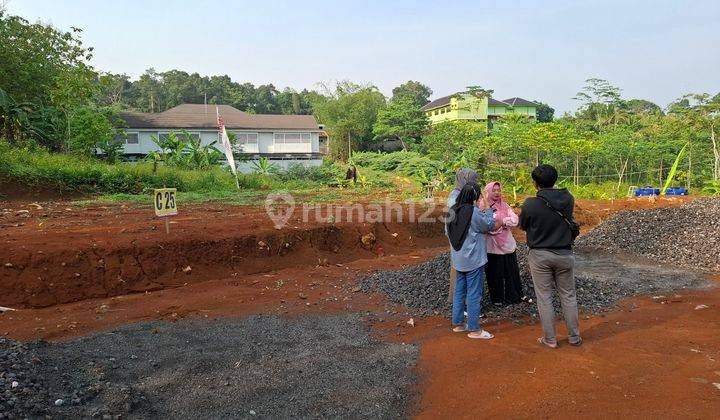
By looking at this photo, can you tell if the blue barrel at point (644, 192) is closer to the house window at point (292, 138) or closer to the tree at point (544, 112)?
the house window at point (292, 138)

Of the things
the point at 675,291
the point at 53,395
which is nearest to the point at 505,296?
the point at 675,291

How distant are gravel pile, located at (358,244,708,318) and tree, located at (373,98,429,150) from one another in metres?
25.7

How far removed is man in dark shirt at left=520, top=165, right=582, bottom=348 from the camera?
13.9ft

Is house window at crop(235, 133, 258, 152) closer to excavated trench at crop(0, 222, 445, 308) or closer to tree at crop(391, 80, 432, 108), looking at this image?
excavated trench at crop(0, 222, 445, 308)

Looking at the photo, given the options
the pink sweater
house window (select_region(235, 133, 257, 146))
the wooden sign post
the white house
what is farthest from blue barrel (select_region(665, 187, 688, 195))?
house window (select_region(235, 133, 257, 146))

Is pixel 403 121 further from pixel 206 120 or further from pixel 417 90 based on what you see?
pixel 417 90

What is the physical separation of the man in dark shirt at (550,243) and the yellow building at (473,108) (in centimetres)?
2787

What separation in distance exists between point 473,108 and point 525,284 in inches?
1154

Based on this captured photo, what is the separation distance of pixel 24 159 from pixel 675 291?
662 inches

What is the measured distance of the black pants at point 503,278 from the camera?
215 inches

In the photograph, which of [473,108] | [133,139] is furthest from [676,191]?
[133,139]

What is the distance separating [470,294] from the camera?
184 inches

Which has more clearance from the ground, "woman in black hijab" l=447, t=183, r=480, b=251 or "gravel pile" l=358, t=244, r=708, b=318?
"woman in black hijab" l=447, t=183, r=480, b=251

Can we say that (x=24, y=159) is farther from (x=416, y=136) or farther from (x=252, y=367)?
(x=416, y=136)
